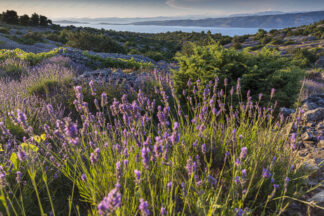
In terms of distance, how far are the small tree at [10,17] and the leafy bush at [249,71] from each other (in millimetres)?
42099

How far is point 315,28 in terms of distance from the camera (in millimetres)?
32594

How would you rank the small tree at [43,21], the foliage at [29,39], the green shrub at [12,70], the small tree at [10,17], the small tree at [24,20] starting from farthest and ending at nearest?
the small tree at [43,21] < the small tree at [24,20] < the small tree at [10,17] < the foliage at [29,39] < the green shrub at [12,70]

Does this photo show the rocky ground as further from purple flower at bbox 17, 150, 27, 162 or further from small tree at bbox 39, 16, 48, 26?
small tree at bbox 39, 16, 48, 26

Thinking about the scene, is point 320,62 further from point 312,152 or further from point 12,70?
point 12,70

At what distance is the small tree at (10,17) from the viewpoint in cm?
3522

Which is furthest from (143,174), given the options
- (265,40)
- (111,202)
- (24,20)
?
(24,20)

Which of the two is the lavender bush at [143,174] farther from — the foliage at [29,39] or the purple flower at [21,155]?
the foliage at [29,39]

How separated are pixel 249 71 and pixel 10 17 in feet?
143

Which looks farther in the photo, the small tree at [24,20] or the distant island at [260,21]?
the distant island at [260,21]

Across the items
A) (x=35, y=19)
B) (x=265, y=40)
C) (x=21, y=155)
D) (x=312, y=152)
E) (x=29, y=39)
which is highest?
(x=35, y=19)

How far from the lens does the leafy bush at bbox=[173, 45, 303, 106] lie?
4.90m

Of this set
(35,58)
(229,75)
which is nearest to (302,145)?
(229,75)

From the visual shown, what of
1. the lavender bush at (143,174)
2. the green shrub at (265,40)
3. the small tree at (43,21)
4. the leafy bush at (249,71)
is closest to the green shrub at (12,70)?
the leafy bush at (249,71)

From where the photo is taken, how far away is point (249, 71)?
4852 millimetres
